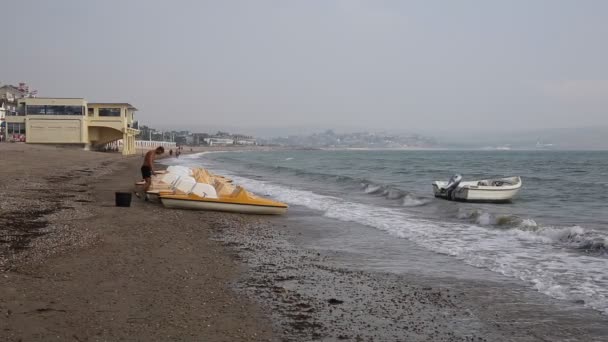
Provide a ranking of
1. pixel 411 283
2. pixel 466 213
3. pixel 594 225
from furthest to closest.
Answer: pixel 466 213
pixel 594 225
pixel 411 283

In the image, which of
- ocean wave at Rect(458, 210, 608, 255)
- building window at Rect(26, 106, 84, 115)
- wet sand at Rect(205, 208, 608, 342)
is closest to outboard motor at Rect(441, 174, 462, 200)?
ocean wave at Rect(458, 210, 608, 255)

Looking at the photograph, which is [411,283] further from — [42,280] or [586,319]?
[42,280]

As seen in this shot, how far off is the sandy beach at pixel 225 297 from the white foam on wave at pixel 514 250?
0.90 m

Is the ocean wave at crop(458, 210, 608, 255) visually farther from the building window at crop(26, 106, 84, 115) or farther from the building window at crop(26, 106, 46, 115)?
the building window at crop(26, 106, 46, 115)

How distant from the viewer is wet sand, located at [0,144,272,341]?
5020mm

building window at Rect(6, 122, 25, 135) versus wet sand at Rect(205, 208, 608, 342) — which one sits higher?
building window at Rect(6, 122, 25, 135)

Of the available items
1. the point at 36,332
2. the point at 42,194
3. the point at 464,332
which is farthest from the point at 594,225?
the point at 42,194

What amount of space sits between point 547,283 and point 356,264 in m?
2.92

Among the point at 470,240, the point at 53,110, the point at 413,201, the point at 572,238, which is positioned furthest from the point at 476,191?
the point at 53,110

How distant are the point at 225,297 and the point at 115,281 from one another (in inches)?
58.7

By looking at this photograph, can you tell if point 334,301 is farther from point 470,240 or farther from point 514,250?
point 470,240

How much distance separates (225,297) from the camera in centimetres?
636

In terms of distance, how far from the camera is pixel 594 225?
15461mm

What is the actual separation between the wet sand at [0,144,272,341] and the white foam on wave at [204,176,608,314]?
4.39 meters
